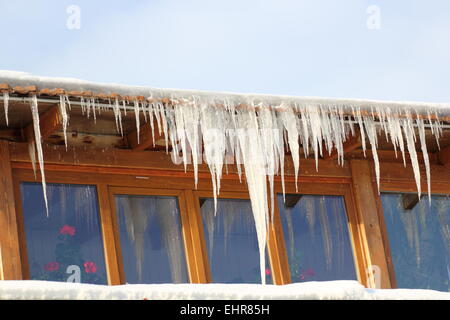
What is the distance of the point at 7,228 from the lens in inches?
440

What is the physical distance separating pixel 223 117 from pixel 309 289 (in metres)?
3.18

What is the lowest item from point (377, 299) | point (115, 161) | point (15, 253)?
point (377, 299)

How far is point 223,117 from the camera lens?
11531 mm

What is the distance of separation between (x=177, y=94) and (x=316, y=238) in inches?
107

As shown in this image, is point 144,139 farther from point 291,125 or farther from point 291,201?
point 291,201

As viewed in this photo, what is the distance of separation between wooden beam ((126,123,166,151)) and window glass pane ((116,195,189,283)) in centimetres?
56

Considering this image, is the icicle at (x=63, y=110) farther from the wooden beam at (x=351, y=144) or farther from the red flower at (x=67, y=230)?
the wooden beam at (x=351, y=144)

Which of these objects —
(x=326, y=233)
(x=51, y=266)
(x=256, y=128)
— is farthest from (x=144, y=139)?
(x=326, y=233)

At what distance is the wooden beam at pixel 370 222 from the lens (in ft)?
42.3

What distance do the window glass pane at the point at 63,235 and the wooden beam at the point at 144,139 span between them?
76 centimetres

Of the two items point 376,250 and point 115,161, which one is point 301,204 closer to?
point 376,250

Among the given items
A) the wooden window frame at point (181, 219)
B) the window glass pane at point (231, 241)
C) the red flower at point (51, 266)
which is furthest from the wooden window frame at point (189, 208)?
the red flower at point (51, 266)
